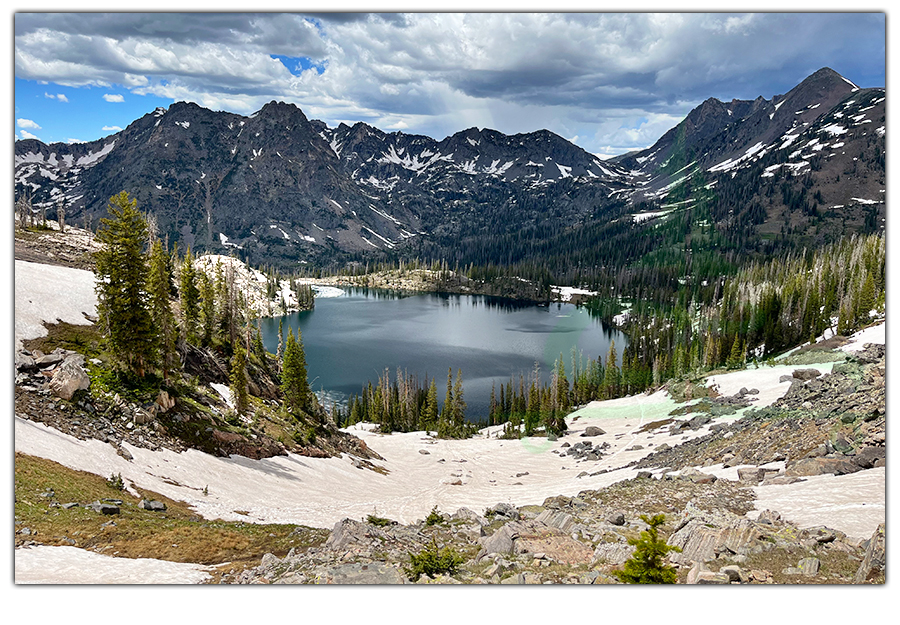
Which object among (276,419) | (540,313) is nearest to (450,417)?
(276,419)

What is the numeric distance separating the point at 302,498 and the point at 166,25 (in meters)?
20.0

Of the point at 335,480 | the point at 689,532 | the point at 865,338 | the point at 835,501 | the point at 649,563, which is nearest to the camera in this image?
the point at 649,563

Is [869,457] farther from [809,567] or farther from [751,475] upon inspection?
[809,567]

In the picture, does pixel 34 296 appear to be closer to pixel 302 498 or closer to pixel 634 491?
pixel 302 498

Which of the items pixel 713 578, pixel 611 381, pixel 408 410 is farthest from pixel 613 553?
pixel 611 381

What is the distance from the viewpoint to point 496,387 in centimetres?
9206

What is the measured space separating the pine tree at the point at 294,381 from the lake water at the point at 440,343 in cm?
4206

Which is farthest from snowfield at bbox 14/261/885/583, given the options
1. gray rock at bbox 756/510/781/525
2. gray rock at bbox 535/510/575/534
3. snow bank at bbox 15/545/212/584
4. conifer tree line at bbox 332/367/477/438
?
conifer tree line at bbox 332/367/477/438

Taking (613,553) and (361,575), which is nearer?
(361,575)

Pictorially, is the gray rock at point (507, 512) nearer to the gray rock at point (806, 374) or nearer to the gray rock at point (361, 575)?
the gray rock at point (361, 575)

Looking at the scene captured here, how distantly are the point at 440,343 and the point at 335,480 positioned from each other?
100 meters

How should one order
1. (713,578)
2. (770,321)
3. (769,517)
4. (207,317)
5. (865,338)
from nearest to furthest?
(713,578) < (769,517) < (865,338) < (207,317) < (770,321)

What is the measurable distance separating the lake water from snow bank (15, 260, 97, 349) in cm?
5681

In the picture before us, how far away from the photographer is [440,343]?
12975 centimetres
